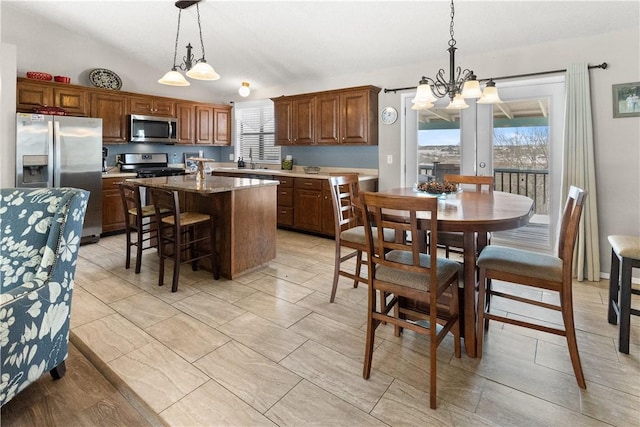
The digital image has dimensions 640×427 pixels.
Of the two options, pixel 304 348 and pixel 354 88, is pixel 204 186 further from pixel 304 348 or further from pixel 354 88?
pixel 354 88

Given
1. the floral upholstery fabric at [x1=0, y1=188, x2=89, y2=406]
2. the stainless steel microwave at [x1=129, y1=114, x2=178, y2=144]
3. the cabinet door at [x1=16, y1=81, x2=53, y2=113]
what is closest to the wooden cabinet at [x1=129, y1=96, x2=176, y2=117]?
the stainless steel microwave at [x1=129, y1=114, x2=178, y2=144]

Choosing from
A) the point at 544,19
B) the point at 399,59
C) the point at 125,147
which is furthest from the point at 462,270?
the point at 125,147

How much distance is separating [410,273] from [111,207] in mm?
4640

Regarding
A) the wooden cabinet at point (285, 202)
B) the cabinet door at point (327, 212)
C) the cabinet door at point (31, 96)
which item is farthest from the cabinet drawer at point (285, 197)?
the cabinet door at point (31, 96)

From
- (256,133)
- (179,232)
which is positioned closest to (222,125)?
(256,133)

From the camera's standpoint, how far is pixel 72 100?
4812 mm

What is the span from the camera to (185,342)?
226cm

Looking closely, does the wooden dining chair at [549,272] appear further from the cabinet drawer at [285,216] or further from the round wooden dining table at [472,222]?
the cabinet drawer at [285,216]

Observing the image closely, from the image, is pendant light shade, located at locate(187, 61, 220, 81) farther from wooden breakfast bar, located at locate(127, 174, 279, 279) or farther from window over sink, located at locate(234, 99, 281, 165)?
window over sink, located at locate(234, 99, 281, 165)

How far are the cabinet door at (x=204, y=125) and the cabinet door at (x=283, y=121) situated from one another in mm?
1489

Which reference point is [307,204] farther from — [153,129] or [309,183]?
[153,129]

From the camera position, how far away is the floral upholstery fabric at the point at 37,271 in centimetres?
158

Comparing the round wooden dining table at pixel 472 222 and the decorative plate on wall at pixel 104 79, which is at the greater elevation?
the decorative plate on wall at pixel 104 79

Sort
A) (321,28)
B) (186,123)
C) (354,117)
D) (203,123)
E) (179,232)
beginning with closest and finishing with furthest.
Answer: (179,232) → (321,28) → (354,117) → (186,123) → (203,123)
